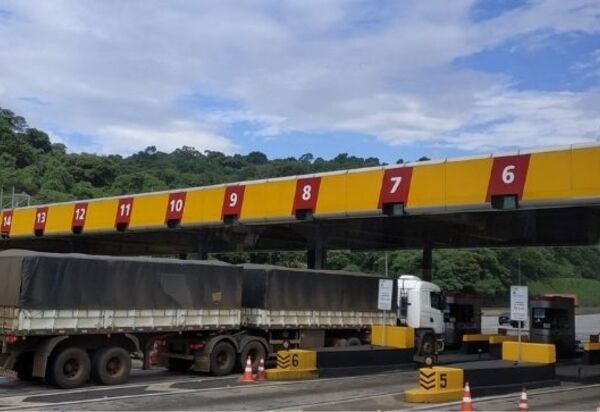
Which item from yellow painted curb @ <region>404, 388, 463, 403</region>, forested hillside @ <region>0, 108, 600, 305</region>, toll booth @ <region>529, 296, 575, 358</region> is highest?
forested hillside @ <region>0, 108, 600, 305</region>

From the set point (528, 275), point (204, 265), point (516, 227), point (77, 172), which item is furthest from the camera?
point (77, 172)

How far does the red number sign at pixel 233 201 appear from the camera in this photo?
27.6 meters

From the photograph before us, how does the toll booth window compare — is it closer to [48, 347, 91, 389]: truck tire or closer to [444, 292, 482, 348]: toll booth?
[444, 292, 482, 348]: toll booth

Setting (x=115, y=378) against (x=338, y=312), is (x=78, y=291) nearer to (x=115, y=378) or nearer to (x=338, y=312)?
(x=115, y=378)

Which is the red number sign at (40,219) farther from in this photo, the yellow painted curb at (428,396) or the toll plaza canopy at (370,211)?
the yellow painted curb at (428,396)

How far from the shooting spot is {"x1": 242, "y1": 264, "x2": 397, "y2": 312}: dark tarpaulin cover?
2106 cm

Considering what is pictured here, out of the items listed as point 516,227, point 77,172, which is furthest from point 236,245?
point 77,172

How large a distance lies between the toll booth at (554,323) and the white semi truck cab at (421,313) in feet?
14.8

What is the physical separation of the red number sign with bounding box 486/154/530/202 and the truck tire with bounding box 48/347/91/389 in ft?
38.4

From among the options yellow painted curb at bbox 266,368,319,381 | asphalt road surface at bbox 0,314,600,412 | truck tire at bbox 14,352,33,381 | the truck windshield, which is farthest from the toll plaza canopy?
truck tire at bbox 14,352,33,381

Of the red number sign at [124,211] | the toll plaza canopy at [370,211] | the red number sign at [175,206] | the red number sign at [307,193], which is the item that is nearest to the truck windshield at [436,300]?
the toll plaza canopy at [370,211]

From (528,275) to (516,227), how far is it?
6230cm

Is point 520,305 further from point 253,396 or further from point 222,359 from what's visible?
point 222,359

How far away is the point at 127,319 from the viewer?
17.5 metres
